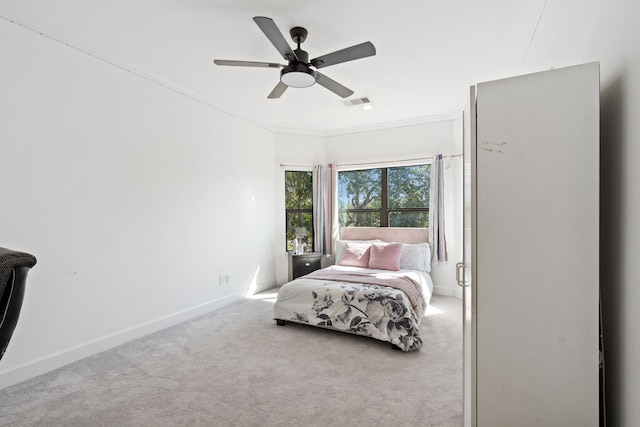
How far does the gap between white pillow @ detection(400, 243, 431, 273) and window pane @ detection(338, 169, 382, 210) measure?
105cm

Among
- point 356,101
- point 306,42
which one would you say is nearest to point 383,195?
point 356,101

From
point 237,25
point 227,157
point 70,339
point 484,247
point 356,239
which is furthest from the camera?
point 356,239

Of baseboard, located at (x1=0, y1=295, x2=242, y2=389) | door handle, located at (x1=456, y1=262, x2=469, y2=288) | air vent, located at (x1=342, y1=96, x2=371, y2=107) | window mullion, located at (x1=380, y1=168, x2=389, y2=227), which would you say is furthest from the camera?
window mullion, located at (x1=380, y1=168, x2=389, y2=227)

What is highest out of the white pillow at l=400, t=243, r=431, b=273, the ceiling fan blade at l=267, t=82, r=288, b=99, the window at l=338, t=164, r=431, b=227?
the ceiling fan blade at l=267, t=82, r=288, b=99

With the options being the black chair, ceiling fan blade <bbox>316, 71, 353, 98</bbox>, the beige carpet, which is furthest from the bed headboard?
the black chair

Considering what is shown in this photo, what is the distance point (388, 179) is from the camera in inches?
205

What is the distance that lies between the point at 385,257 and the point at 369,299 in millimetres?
1379

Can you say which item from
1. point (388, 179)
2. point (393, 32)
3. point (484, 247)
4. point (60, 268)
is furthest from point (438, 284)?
point (60, 268)

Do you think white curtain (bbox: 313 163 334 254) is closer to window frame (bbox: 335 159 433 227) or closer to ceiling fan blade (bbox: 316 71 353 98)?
window frame (bbox: 335 159 433 227)

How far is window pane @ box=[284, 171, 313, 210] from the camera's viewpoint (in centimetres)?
552

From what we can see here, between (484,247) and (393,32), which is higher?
(393,32)

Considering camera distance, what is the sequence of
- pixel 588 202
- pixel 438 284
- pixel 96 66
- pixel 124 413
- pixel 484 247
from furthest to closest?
pixel 438 284
pixel 96 66
pixel 124 413
pixel 484 247
pixel 588 202

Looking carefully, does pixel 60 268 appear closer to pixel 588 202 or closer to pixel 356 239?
pixel 588 202

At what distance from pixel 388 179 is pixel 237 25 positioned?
3.47 m
